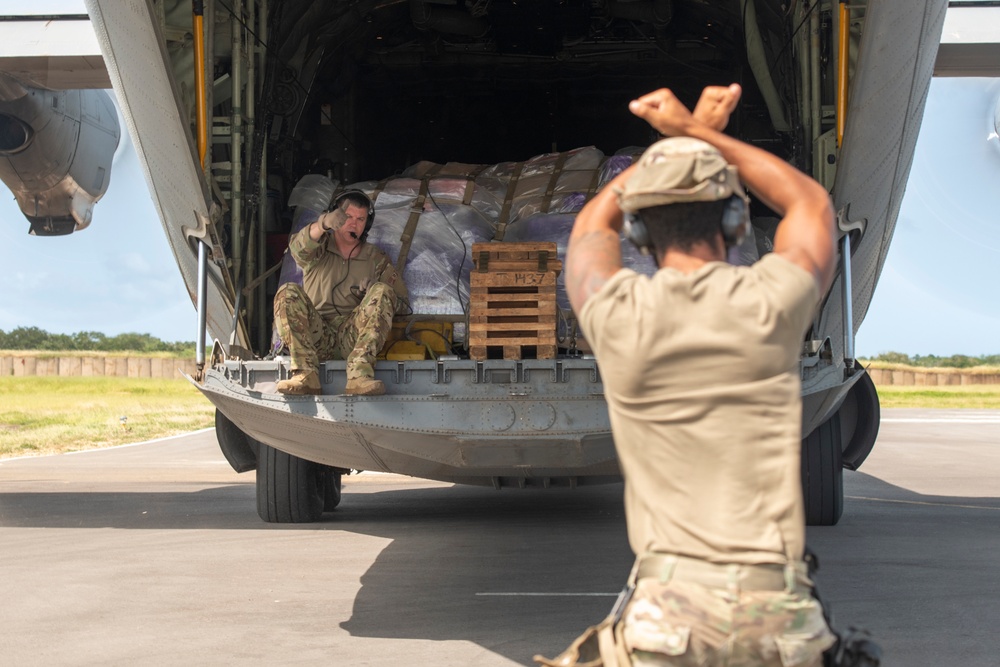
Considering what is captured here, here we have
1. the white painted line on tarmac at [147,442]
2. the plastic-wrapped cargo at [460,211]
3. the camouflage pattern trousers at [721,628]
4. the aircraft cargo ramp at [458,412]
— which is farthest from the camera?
the white painted line on tarmac at [147,442]

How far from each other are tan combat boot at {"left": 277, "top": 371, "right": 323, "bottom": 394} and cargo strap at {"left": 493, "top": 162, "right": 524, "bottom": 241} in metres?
2.04

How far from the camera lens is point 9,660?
542 centimetres

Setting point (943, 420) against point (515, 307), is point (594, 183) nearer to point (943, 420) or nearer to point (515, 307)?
point (515, 307)

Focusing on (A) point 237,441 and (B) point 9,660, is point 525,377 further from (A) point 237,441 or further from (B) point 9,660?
(A) point 237,441

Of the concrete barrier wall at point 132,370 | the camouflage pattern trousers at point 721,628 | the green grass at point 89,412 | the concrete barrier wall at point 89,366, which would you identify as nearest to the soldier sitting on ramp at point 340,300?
the camouflage pattern trousers at point 721,628

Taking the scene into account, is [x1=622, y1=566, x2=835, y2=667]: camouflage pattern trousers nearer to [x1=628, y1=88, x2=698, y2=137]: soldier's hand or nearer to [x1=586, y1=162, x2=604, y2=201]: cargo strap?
[x1=628, y1=88, x2=698, y2=137]: soldier's hand

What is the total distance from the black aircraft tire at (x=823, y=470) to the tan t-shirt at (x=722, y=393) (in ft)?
20.9

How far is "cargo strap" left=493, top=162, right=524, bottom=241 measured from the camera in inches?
318

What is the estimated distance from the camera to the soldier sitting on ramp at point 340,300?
6344 mm

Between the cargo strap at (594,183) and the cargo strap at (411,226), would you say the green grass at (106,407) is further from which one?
the cargo strap at (594,183)

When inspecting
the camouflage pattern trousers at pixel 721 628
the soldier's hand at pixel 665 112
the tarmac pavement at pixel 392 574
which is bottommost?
the tarmac pavement at pixel 392 574

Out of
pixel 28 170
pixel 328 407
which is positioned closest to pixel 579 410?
pixel 328 407

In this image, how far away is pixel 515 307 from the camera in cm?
664

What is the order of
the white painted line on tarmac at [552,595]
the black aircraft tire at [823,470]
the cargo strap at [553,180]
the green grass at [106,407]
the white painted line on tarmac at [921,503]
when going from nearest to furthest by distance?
the white painted line on tarmac at [552,595], the cargo strap at [553,180], the black aircraft tire at [823,470], the white painted line on tarmac at [921,503], the green grass at [106,407]
